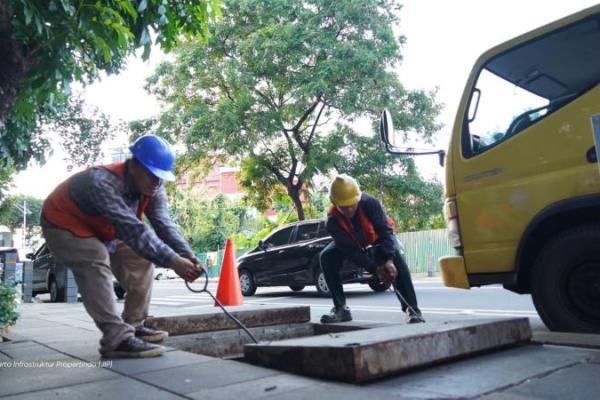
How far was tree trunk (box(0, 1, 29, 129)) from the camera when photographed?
2.83 meters

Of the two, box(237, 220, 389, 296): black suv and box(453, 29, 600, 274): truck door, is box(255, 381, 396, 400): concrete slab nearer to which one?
box(453, 29, 600, 274): truck door

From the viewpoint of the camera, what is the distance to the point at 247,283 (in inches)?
537

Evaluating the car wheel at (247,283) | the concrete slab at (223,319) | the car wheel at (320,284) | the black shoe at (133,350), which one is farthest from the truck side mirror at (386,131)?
the car wheel at (247,283)

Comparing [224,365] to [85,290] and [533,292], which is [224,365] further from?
[533,292]

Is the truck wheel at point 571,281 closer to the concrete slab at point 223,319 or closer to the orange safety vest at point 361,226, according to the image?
the orange safety vest at point 361,226

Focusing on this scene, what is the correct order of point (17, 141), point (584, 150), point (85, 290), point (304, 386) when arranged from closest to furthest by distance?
point (304, 386) → point (85, 290) → point (584, 150) → point (17, 141)

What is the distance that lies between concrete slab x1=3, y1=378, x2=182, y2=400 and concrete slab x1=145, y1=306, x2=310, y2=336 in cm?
174

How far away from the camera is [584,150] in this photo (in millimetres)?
3914

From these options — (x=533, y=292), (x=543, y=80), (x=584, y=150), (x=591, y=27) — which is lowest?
(x=533, y=292)

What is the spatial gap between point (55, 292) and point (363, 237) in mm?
10844

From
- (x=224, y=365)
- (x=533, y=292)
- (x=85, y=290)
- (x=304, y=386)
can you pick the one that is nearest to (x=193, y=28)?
(x=85, y=290)

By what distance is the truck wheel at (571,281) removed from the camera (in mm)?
3967

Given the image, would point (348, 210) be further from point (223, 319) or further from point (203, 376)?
point (203, 376)

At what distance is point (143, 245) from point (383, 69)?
16.2 m
